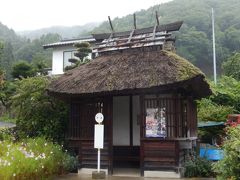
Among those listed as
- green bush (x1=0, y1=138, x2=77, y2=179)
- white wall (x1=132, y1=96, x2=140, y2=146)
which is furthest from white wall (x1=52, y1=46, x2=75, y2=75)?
green bush (x1=0, y1=138, x2=77, y2=179)

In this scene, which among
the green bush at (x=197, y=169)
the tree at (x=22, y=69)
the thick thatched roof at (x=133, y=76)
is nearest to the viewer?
the thick thatched roof at (x=133, y=76)

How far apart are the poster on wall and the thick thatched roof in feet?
3.24

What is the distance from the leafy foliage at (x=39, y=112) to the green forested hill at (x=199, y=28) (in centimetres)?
3010

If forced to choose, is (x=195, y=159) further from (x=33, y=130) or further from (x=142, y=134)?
(x=33, y=130)

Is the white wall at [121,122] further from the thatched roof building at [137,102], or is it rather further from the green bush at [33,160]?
the green bush at [33,160]

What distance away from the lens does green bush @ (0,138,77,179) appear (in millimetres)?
8781

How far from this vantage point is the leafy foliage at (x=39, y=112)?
1434 cm

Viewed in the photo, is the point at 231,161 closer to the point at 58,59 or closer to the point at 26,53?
the point at 58,59

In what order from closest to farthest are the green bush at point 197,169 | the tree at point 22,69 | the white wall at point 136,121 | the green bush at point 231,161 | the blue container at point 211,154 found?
the green bush at point 231,161 → the green bush at point 197,169 → the blue container at point 211,154 → the white wall at point 136,121 → the tree at point 22,69

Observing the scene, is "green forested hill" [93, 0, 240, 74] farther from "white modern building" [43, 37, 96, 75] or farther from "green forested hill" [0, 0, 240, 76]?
"white modern building" [43, 37, 96, 75]

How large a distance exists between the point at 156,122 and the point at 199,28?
138 feet

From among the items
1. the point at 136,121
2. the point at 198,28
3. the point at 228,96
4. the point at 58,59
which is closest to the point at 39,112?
the point at 136,121

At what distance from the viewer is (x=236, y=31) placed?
49.7m

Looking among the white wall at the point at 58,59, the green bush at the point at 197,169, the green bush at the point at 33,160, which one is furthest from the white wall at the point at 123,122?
the white wall at the point at 58,59
